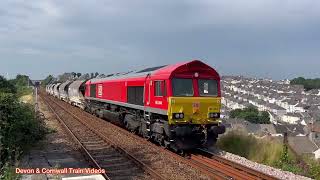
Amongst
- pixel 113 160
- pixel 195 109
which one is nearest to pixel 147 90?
pixel 195 109

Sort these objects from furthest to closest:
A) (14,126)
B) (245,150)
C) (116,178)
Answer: (245,150) < (14,126) < (116,178)

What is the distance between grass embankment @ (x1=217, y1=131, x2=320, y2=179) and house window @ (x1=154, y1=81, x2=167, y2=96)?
351 centimetres

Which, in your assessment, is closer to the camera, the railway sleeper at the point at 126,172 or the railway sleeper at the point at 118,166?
the railway sleeper at the point at 126,172

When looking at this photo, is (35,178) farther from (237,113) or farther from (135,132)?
(237,113)

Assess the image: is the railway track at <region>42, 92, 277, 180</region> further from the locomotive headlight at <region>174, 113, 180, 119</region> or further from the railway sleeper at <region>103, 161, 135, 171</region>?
the locomotive headlight at <region>174, 113, 180, 119</region>

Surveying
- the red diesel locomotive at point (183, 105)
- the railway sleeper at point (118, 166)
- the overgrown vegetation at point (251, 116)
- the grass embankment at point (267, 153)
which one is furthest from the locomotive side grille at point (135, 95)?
the overgrown vegetation at point (251, 116)

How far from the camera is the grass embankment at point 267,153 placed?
13.7 metres

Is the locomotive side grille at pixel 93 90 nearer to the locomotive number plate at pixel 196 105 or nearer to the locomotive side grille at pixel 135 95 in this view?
the locomotive side grille at pixel 135 95

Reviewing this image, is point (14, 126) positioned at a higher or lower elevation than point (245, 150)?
higher

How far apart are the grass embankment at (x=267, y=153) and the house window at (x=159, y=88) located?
11.5 ft

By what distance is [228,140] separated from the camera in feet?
58.1

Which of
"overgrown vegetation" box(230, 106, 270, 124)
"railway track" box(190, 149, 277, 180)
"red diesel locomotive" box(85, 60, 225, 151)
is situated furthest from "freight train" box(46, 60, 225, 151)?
"overgrown vegetation" box(230, 106, 270, 124)

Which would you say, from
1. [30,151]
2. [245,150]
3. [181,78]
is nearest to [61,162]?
[30,151]

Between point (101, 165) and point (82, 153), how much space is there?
2.45 m
